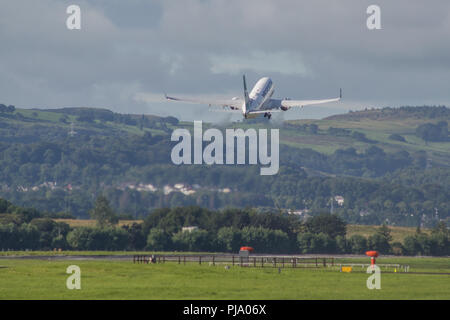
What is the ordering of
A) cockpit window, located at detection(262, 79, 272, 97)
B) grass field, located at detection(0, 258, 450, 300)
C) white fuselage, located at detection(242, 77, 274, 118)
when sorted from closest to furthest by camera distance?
1. grass field, located at detection(0, 258, 450, 300)
2. white fuselage, located at detection(242, 77, 274, 118)
3. cockpit window, located at detection(262, 79, 272, 97)

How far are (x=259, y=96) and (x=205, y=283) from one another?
200 ft

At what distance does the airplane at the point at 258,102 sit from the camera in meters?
154

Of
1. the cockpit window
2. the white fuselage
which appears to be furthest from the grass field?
the cockpit window

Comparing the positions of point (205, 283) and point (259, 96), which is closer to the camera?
point (205, 283)

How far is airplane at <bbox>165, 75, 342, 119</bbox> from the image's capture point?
154m

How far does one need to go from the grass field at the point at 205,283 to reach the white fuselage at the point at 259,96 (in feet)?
98.2

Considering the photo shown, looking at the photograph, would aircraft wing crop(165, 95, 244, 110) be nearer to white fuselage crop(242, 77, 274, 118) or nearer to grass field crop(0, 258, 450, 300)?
white fuselage crop(242, 77, 274, 118)

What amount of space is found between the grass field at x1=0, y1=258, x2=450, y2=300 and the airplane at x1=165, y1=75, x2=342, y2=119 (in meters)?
30.1

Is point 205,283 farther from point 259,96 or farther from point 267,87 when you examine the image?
point 267,87

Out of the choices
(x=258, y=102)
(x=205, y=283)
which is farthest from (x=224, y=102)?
(x=205, y=283)

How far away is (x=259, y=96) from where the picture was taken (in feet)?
534

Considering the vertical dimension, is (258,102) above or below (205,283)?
above

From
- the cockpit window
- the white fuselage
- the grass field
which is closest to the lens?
the grass field
